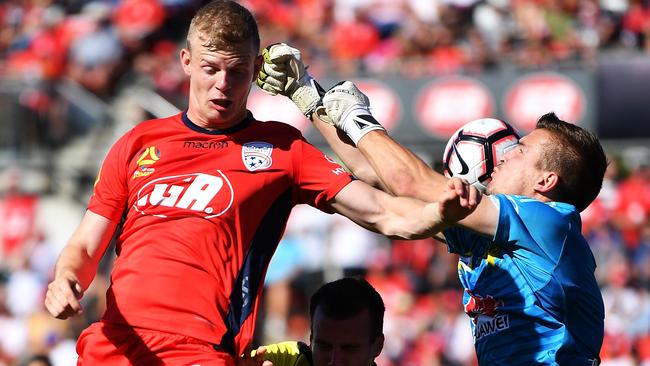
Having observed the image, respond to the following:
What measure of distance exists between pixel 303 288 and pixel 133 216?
8.56m

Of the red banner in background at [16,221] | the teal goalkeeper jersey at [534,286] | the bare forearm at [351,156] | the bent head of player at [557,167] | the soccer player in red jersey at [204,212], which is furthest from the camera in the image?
the red banner in background at [16,221]

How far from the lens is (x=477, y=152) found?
5277mm

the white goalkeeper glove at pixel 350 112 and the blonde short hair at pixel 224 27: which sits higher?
the blonde short hair at pixel 224 27

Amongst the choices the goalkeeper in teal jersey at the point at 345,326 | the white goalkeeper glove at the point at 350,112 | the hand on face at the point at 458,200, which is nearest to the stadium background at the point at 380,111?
the goalkeeper in teal jersey at the point at 345,326

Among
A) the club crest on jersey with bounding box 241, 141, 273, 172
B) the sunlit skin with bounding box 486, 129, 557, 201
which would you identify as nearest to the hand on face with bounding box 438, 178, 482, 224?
the club crest on jersey with bounding box 241, 141, 273, 172

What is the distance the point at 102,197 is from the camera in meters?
4.55

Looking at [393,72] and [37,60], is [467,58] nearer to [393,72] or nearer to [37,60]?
[393,72]

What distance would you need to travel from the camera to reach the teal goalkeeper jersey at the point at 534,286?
15.2ft

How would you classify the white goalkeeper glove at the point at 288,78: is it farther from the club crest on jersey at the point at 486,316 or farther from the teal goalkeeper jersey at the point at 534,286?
the club crest on jersey at the point at 486,316

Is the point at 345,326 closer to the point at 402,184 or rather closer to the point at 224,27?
the point at 402,184

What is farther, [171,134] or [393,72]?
[393,72]

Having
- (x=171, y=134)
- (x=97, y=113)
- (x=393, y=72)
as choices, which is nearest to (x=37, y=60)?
(x=97, y=113)

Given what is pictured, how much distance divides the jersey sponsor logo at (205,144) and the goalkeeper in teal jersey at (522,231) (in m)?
0.50

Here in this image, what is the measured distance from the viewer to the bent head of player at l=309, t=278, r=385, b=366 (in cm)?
506
